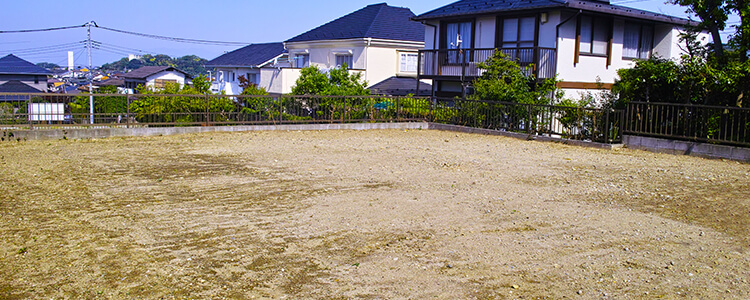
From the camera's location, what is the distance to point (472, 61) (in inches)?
888

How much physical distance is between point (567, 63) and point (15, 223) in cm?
1787

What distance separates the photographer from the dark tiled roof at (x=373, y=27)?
3167cm

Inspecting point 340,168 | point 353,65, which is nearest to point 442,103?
point 340,168

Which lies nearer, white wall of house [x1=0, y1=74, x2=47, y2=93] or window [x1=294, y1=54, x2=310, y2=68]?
window [x1=294, y1=54, x2=310, y2=68]

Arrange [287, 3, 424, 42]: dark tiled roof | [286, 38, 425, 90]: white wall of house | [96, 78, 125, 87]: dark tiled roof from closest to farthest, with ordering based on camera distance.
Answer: [286, 38, 425, 90]: white wall of house < [287, 3, 424, 42]: dark tiled roof < [96, 78, 125, 87]: dark tiled roof

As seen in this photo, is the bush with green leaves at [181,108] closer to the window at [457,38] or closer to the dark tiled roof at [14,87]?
the window at [457,38]

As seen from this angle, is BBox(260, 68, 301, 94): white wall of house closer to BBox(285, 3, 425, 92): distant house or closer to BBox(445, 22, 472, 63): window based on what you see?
BBox(285, 3, 425, 92): distant house

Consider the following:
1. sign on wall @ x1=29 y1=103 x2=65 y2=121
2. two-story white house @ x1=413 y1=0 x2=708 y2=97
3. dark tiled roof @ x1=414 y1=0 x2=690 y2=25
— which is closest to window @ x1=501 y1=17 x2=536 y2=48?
two-story white house @ x1=413 y1=0 x2=708 y2=97

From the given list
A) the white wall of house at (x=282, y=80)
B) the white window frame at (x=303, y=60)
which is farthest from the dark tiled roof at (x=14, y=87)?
the white wall of house at (x=282, y=80)

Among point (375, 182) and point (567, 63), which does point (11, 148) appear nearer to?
point (375, 182)

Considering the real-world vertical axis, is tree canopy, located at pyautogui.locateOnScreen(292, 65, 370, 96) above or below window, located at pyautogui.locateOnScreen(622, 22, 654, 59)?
below

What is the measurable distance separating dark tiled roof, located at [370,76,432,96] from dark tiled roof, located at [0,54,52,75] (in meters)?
28.8

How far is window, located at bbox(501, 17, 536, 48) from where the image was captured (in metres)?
21.3

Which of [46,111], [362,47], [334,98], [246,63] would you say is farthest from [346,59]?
[46,111]
